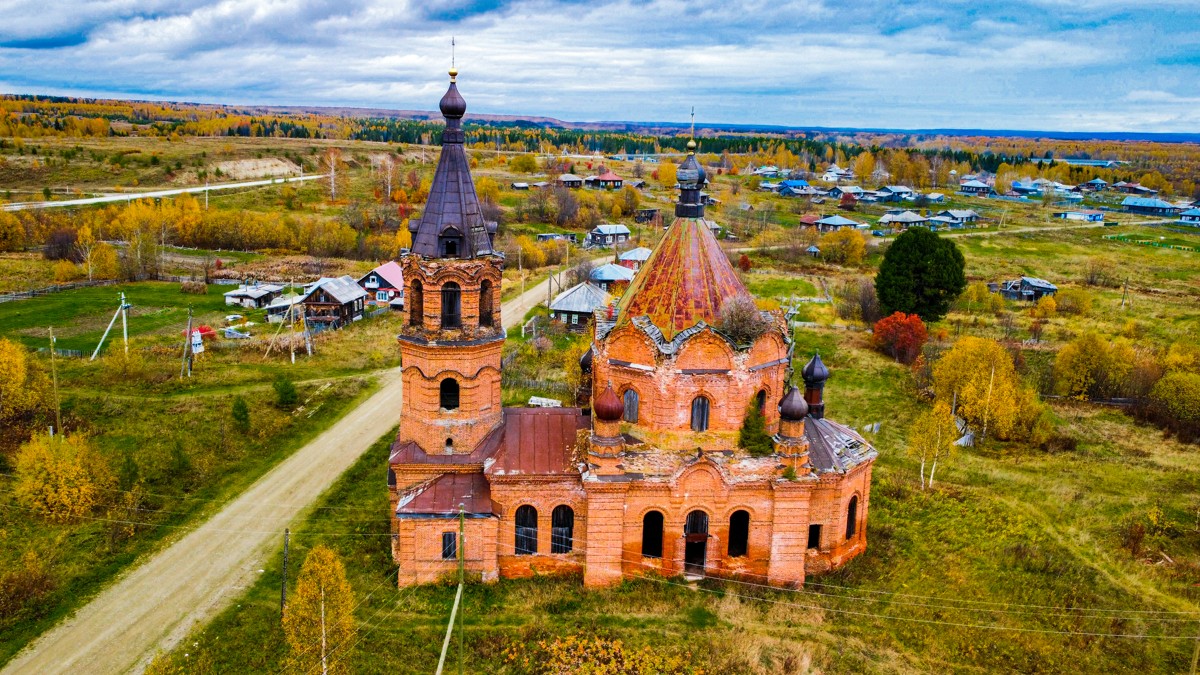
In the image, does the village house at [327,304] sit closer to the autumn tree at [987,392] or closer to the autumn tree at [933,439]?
the autumn tree at [933,439]

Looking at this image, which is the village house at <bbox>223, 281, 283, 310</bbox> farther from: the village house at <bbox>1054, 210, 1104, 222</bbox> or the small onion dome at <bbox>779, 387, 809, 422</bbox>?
the village house at <bbox>1054, 210, 1104, 222</bbox>

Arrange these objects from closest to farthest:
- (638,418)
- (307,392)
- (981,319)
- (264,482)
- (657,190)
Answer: (638,418), (264,482), (307,392), (981,319), (657,190)

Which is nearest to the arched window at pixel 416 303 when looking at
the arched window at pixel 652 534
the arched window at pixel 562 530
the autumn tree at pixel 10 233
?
the arched window at pixel 562 530

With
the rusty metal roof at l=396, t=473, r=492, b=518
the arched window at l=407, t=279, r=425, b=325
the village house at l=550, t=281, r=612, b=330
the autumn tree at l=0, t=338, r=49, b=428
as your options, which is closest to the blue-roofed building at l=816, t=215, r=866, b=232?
the village house at l=550, t=281, r=612, b=330

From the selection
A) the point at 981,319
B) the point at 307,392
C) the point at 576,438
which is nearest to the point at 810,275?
the point at 981,319

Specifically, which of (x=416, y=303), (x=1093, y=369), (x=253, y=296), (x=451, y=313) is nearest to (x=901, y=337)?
(x=1093, y=369)

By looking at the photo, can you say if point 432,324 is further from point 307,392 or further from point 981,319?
point 981,319
